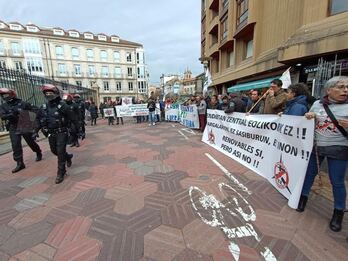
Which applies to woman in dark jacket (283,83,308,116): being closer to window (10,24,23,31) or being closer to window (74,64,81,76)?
A: window (74,64,81,76)

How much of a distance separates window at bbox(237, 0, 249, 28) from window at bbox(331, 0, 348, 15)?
585cm

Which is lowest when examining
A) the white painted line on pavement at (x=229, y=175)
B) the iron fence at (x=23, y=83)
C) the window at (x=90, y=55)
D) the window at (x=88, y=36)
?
the white painted line on pavement at (x=229, y=175)

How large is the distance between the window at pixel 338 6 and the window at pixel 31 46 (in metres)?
49.4

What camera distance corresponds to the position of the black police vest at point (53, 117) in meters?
3.93

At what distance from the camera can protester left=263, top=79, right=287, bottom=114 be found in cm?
414

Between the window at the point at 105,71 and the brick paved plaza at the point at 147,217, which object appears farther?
the window at the point at 105,71

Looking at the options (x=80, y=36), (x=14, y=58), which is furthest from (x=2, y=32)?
(x=80, y=36)

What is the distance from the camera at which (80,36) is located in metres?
46.0

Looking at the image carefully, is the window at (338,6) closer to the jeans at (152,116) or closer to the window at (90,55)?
the jeans at (152,116)

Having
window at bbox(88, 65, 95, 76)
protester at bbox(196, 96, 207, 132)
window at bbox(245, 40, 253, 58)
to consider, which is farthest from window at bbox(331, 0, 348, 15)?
window at bbox(88, 65, 95, 76)

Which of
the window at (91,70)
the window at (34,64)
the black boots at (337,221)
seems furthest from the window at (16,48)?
the black boots at (337,221)

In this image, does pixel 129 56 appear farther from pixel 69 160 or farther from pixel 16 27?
pixel 69 160

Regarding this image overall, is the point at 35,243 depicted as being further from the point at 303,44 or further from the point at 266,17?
the point at 266,17

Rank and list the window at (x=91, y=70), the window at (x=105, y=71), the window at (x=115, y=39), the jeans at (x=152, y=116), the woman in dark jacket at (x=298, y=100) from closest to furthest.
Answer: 1. the woman in dark jacket at (x=298, y=100)
2. the jeans at (x=152, y=116)
3. the window at (x=91, y=70)
4. the window at (x=105, y=71)
5. the window at (x=115, y=39)
